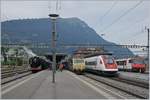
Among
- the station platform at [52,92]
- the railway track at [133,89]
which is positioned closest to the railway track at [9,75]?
the station platform at [52,92]

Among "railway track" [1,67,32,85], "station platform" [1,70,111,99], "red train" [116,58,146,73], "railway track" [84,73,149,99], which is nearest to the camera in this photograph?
"station platform" [1,70,111,99]

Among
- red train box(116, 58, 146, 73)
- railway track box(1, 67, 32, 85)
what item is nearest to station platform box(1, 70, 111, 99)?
railway track box(1, 67, 32, 85)

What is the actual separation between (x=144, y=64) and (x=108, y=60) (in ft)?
76.9

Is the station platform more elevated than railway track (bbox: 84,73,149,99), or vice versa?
the station platform

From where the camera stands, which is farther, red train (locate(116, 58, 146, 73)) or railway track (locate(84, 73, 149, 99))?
red train (locate(116, 58, 146, 73))

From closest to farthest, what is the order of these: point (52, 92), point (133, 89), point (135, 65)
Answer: point (52, 92) → point (133, 89) → point (135, 65)

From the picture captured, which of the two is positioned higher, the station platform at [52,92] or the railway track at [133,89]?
the station platform at [52,92]

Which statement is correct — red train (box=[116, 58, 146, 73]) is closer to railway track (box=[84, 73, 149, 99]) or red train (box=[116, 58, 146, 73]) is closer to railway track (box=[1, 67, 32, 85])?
railway track (box=[1, 67, 32, 85])

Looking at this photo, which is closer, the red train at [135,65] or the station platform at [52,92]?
the station platform at [52,92]

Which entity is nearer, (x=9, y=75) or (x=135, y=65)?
(x=9, y=75)

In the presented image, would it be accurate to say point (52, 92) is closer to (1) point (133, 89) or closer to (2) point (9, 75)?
(1) point (133, 89)

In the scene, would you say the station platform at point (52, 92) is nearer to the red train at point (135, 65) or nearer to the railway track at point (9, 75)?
the railway track at point (9, 75)

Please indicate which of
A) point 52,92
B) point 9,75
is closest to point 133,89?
point 52,92

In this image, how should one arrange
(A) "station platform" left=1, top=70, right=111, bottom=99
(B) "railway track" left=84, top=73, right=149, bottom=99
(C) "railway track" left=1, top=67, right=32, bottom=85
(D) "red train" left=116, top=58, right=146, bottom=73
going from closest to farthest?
(A) "station platform" left=1, top=70, right=111, bottom=99
(B) "railway track" left=84, top=73, right=149, bottom=99
(C) "railway track" left=1, top=67, right=32, bottom=85
(D) "red train" left=116, top=58, right=146, bottom=73
